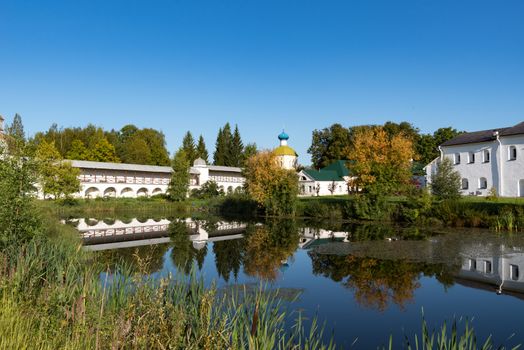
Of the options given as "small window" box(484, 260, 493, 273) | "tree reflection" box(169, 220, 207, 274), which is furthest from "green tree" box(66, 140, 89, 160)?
"small window" box(484, 260, 493, 273)

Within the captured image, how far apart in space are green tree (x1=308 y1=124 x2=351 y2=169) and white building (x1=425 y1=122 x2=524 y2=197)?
962 inches

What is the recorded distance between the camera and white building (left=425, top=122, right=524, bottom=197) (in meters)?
32.6

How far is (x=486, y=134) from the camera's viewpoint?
3628 cm

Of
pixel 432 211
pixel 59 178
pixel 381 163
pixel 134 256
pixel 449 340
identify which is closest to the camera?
pixel 449 340

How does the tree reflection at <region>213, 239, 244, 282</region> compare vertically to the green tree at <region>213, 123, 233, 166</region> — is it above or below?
below

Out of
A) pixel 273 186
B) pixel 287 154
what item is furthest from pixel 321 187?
pixel 273 186

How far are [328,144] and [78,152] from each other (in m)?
37.4

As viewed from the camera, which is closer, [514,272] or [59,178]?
[514,272]

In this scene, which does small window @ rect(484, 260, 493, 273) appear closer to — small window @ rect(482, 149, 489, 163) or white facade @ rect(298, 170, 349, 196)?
small window @ rect(482, 149, 489, 163)

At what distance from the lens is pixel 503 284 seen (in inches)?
443

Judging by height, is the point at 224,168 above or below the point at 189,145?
below

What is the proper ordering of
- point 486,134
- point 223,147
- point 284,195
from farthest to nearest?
point 223,147, point 486,134, point 284,195

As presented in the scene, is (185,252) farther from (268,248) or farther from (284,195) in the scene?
(284,195)

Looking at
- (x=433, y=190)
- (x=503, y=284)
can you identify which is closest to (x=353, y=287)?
(x=503, y=284)
